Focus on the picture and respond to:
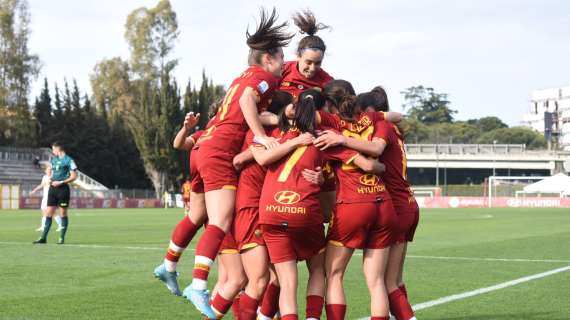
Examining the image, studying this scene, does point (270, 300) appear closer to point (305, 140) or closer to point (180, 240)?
point (305, 140)

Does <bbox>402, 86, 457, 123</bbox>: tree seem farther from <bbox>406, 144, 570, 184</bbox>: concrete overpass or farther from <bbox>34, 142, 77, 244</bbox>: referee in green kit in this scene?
<bbox>34, 142, 77, 244</bbox>: referee in green kit

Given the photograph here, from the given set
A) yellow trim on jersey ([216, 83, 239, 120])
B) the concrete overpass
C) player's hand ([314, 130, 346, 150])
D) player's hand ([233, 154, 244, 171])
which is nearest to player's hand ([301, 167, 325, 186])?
player's hand ([314, 130, 346, 150])

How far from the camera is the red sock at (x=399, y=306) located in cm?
668

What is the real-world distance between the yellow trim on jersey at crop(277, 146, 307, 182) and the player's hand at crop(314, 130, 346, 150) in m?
0.11

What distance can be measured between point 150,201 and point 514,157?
202 ft

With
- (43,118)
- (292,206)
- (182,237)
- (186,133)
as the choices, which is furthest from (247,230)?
(43,118)

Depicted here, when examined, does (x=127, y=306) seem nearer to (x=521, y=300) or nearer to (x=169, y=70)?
(x=521, y=300)

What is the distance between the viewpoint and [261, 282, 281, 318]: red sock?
668 cm

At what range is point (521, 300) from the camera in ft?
30.1

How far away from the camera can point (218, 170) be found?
6.66 meters

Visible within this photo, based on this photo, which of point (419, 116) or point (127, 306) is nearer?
point (127, 306)

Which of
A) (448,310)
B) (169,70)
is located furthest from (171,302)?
(169,70)

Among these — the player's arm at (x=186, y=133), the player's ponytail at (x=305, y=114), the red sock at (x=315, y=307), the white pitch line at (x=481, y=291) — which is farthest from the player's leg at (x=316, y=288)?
the player's arm at (x=186, y=133)

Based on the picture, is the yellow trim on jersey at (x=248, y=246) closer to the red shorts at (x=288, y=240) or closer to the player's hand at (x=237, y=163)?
the red shorts at (x=288, y=240)
